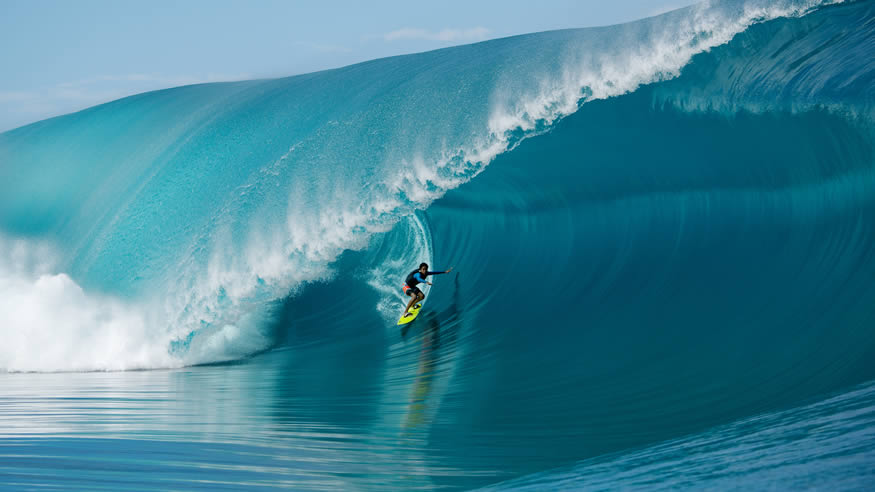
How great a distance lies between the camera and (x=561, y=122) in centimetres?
902

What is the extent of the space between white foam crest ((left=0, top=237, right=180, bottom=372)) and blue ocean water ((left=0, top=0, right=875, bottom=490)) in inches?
1.4

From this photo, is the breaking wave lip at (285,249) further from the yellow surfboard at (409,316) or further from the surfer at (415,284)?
the yellow surfboard at (409,316)

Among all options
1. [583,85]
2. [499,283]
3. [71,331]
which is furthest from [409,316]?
[71,331]

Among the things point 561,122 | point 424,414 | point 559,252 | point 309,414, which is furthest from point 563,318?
point 561,122

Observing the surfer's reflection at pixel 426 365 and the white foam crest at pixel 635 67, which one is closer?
the surfer's reflection at pixel 426 365

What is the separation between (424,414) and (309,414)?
79cm

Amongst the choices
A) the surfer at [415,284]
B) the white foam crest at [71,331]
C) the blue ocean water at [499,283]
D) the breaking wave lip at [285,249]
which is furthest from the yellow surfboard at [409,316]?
the white foam crest at [71,331]

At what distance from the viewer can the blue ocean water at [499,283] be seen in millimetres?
3697

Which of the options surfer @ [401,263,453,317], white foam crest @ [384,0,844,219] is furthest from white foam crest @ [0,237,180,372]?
white foam crest @ [384,0,844,219]

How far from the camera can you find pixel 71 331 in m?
8.04

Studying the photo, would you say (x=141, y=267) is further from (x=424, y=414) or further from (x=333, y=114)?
(x=424, y=414)

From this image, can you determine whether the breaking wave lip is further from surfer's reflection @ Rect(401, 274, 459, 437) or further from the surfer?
surfer's reflection @ Rect(401, 274, 459, 437)

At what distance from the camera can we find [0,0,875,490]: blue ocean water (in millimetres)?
3697

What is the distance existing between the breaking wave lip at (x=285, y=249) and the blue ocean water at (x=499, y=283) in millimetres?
35
